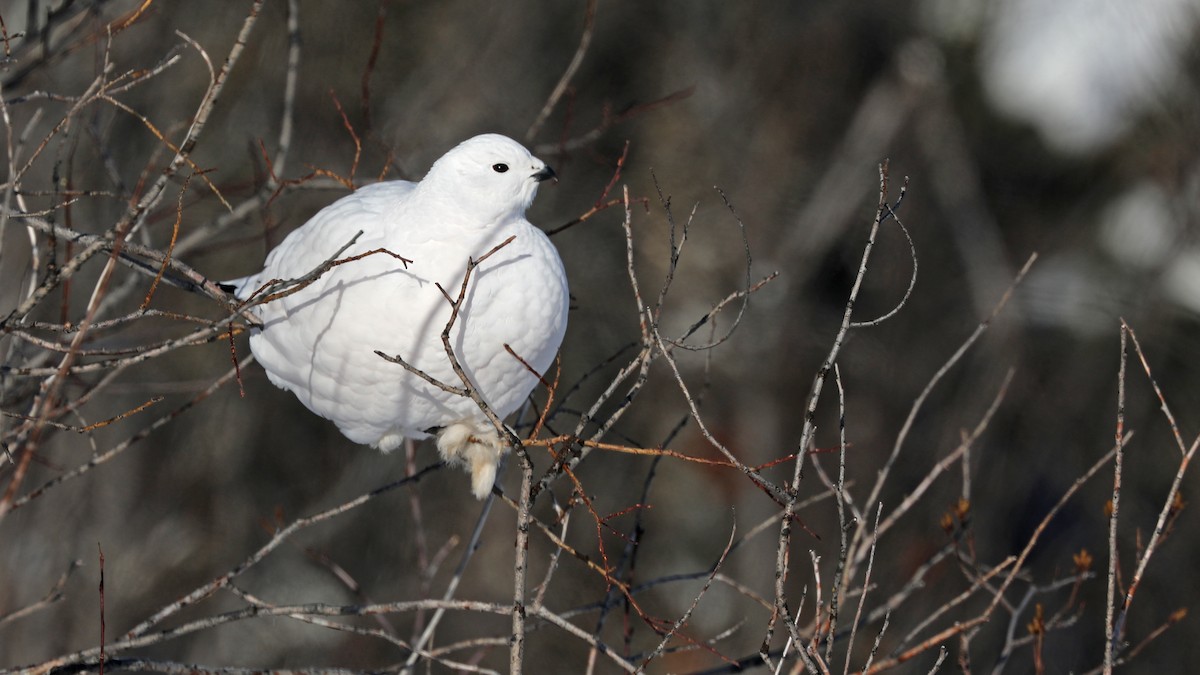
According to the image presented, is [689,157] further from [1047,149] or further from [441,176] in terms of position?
[441,176]

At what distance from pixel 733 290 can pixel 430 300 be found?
27.8ft

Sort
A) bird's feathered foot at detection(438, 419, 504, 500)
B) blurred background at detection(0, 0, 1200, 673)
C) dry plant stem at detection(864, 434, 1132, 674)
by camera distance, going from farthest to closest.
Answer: blurred background at detection(0, 0, 1200, 673) < bird's feathered foot at detection(438, 419, 504, 500) < dry plant stem at detection(864, 434, 1132, 674)

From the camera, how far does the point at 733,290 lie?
10875mm

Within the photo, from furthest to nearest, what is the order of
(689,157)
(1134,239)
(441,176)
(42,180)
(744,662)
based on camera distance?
(689,157), (1134,239), (42,180), (744,662), (441,176)

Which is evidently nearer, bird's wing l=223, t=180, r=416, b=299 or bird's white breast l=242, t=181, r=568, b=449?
bird's white breast l=242, t=181, r=568, b=449

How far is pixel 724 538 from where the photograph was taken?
11.5 metres

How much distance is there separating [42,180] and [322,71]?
3112 millimetres

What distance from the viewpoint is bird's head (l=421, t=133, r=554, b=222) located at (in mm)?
2711

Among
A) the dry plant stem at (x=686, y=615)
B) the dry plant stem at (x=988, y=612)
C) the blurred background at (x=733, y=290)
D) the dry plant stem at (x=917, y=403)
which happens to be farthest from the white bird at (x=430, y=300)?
the blurred background at (x=733, y=290)

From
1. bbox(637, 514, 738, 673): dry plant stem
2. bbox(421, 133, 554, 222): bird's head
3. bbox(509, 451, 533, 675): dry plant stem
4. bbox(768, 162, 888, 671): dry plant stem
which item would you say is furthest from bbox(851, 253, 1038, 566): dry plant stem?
bbox(421, 133, 554, 222): bird's head

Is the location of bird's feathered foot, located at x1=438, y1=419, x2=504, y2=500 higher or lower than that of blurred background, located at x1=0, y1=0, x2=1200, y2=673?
higher

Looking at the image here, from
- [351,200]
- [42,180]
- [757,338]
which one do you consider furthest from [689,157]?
[351,200]

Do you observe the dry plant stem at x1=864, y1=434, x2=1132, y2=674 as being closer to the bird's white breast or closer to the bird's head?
the bird's white breast

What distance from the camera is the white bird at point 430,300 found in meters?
2.63
